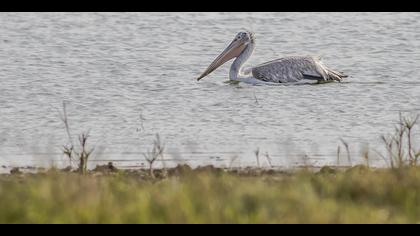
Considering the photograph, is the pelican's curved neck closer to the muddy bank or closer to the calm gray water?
the calm gray water

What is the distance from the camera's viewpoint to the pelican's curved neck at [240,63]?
1700 centimetres

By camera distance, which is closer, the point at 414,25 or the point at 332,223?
the point at 332,223

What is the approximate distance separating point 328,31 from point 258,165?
10.7m

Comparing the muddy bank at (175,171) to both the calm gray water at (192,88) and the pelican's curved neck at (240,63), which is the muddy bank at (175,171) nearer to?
the calm gray water at (192,88)

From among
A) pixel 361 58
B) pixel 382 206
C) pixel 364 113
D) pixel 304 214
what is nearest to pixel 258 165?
pixel 382 206

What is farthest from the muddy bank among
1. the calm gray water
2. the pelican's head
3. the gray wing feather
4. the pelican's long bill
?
the pelican's head

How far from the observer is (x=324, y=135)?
40.0ft

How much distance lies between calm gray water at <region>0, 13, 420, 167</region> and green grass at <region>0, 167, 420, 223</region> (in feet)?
6.82

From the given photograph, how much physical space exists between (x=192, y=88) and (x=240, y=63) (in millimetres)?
2034

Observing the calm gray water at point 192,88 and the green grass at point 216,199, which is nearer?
the green grass at point 216,199

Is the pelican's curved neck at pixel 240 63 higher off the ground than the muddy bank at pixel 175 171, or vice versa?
the muddy bank at pixel 175 171

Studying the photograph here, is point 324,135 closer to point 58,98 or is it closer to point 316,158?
point 316,158

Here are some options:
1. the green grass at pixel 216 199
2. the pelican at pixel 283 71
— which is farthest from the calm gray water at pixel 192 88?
the green grass at pixel 216 199

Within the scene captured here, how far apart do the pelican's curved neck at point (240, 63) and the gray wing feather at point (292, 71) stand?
15.5 inches
